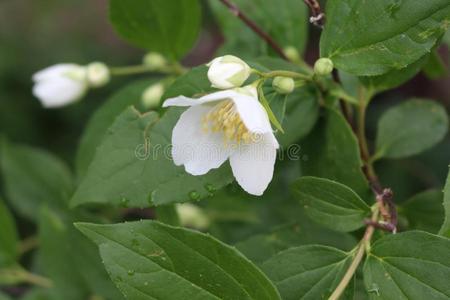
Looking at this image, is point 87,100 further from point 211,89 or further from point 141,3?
point 211,89

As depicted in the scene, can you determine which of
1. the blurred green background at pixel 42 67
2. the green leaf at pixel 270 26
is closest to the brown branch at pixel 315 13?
the green leaf at pixel 270 26

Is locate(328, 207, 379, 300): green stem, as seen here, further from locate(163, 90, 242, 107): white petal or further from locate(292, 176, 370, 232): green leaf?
locate(163, 90, 242, 107): white petal

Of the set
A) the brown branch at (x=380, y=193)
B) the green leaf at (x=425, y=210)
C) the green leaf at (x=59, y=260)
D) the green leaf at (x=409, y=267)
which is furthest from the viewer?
the green leaf at (x=59, y=260)

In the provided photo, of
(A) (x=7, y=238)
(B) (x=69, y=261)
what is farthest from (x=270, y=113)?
(A) (x=7, y=238)

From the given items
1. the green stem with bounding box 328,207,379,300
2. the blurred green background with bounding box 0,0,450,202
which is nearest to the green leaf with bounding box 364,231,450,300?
the green stem with bounding box 328,207,379,300

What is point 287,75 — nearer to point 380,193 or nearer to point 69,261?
point 380,193

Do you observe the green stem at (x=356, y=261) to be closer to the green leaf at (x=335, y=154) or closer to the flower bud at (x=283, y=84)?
the green leaf at (x=335, y=154)

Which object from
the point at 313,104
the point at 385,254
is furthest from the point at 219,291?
the point at 313,104
